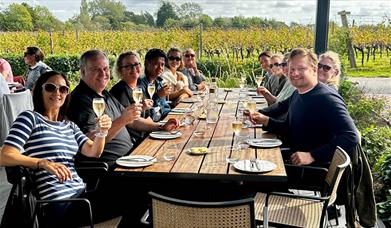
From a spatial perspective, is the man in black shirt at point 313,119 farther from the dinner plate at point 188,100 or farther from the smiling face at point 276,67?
the smiling face at point 276,67

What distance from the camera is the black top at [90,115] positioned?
2598 mm

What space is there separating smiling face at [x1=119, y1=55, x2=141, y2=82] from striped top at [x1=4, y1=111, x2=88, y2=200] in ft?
4.63

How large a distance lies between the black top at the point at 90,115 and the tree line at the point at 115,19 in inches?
317

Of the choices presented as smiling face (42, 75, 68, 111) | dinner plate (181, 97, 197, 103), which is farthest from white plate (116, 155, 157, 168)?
dinner plate (181, 97, 197, 103)

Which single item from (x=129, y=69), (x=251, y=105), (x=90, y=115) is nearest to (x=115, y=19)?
(x=129, y=69)

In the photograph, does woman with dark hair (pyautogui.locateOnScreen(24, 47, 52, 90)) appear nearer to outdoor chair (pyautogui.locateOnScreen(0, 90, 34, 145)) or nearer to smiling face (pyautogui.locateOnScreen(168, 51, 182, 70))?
outdoor chair (pyautogui.locateOnScreen(0, 90, 34, 145))

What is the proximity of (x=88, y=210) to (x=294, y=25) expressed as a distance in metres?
9.74

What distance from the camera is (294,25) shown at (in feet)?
35.7

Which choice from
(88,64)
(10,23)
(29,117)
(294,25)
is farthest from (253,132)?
(10,23)

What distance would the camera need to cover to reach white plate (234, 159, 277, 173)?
7.04 feet

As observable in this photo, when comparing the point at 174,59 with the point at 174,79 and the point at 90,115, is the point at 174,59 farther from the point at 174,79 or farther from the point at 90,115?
the point at 90,115

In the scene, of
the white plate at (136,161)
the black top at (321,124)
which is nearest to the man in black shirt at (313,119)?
the black top at (321,124)

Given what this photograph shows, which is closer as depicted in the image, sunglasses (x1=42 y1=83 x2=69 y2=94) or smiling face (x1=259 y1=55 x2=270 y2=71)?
sunglasses (x1=42 y1=83 x2=69 y2=94)

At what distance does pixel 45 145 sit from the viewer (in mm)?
2123
